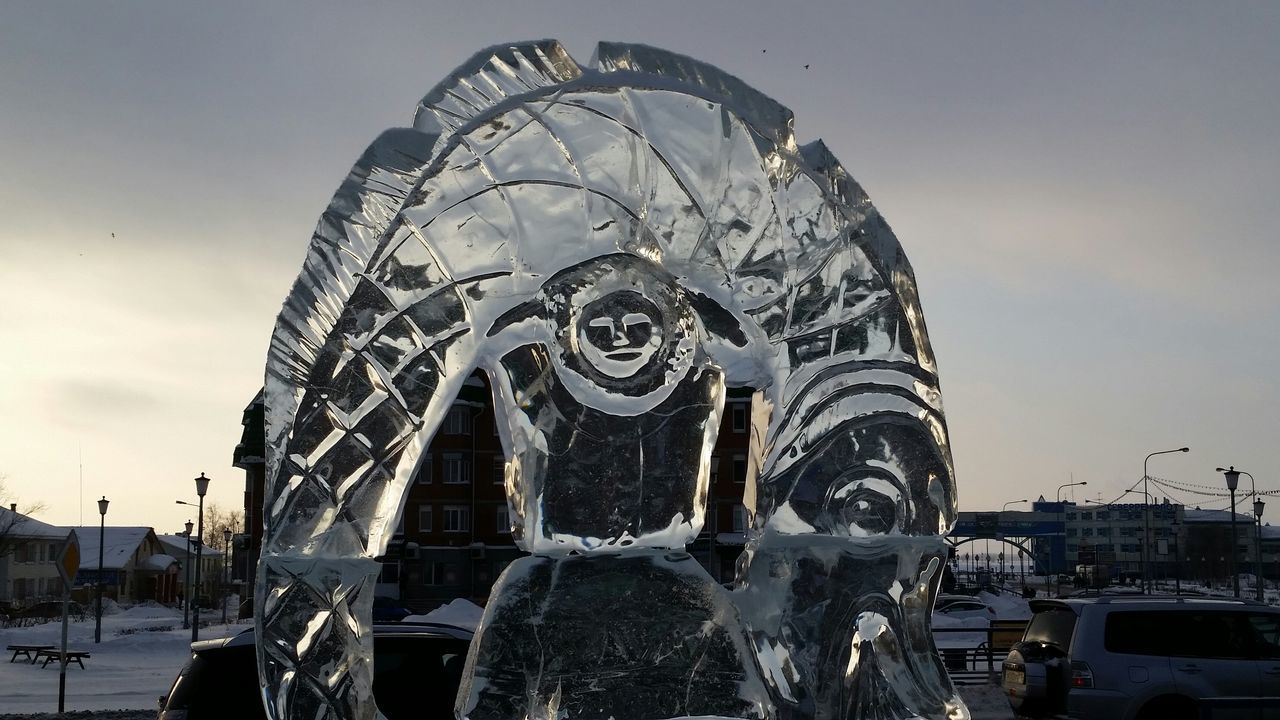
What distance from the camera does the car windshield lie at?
35.0 ft

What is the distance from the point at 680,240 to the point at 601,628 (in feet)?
3.73

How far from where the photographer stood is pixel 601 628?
3.18 metres

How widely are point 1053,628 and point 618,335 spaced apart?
29.5 feet

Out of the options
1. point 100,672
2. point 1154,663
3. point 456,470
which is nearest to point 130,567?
point 456,470

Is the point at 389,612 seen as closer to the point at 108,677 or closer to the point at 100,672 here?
the point at 100,672

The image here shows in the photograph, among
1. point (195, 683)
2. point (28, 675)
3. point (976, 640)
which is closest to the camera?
point (195, 683)

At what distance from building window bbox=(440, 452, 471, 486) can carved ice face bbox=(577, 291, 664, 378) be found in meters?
36.5

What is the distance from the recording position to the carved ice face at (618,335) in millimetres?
3311

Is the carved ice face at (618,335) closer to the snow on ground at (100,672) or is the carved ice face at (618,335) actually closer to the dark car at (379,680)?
the dark car at (379,680)

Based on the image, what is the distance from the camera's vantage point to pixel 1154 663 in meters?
10.3

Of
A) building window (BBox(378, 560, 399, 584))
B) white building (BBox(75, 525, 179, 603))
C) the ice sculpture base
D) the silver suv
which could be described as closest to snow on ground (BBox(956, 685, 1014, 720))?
the silver suv

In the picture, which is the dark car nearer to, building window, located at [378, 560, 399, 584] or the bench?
the bench

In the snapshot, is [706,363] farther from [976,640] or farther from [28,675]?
[976,640]

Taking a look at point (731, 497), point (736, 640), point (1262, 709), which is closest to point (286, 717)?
point (736, 640)
